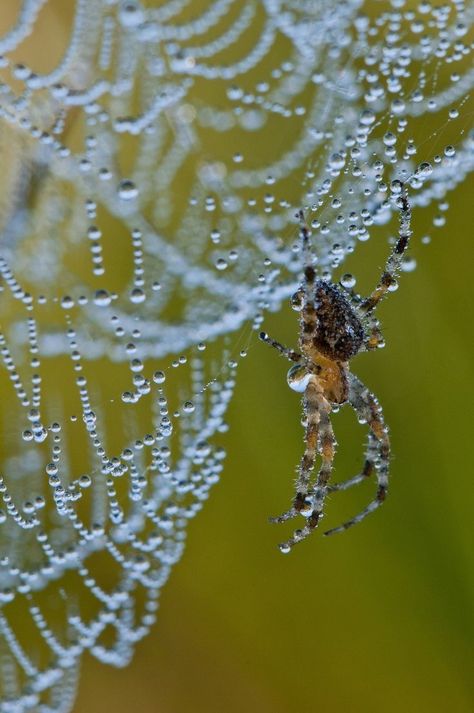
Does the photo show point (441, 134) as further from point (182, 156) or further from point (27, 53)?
point (27, 53)

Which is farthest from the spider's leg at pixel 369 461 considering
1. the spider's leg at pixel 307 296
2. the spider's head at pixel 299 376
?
the spider's leg at pixel 307 296

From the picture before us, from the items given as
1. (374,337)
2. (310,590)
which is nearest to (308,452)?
(374,337)

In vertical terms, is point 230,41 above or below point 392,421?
above

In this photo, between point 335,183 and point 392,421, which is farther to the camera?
point 392,421

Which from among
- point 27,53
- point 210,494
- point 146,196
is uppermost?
point 27,53

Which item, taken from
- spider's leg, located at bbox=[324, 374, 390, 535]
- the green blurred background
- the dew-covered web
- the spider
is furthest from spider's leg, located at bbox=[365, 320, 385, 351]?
the green blurred background

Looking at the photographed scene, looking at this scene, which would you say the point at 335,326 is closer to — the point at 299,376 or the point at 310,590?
the point at 299,376

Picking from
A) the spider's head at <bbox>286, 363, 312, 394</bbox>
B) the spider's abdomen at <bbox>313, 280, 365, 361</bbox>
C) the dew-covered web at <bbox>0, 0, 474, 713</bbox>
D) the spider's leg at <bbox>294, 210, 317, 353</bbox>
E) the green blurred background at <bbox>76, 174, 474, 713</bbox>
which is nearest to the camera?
the spider's leg at <bbox>294, 210, 317, 353</bbox>

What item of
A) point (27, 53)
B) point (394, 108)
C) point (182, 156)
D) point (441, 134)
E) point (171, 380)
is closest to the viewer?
point (394, 108)

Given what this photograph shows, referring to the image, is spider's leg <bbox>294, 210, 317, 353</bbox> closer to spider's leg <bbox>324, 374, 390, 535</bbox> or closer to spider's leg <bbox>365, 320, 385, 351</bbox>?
spider's leg <bbox>365, 320, 385, 351</bbox>

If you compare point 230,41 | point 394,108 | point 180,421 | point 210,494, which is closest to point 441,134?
point 394,108
